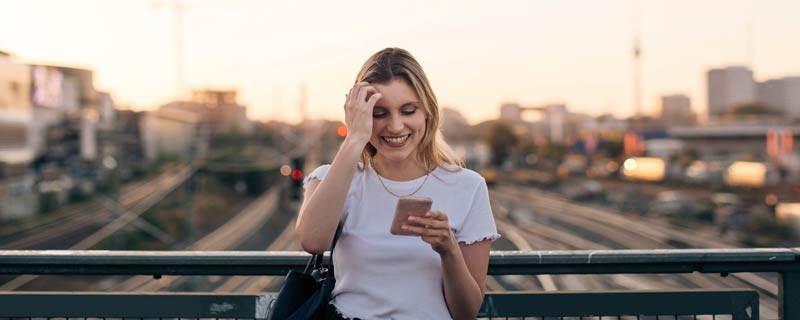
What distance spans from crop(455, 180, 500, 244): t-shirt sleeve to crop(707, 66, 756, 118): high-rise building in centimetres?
14424

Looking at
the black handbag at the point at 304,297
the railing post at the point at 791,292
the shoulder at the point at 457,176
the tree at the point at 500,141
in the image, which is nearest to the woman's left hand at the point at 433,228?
the shoulder at the point at 457,176

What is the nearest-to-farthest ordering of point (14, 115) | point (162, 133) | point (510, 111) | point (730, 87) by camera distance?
point (14, 115)
point (162, 133)
point (730, 87)
point (510, 111)

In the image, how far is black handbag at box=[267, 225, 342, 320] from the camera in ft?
7.79

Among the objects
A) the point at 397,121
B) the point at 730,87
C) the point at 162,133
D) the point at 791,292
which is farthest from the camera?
the point at 730,87

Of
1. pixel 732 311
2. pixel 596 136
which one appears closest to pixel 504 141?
pixel 596 136

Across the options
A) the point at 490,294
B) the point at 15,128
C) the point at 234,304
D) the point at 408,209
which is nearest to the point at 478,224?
the point at 408,209

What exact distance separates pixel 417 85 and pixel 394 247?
0.53 metres

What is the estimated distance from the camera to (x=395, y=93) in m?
2.37

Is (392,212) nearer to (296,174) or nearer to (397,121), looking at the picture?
(397,121)

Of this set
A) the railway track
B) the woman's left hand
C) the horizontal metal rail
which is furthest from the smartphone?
the railway track

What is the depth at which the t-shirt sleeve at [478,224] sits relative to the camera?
2.40 metres

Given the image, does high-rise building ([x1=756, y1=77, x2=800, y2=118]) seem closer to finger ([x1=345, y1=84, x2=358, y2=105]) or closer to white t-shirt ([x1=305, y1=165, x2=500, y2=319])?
white t-shirt ([x1=305, y1=165, x2=500, y2=319])

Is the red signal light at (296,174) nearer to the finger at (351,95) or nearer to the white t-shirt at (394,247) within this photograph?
the white t-shirt at (394,247)

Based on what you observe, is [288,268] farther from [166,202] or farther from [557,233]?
[166,202]
